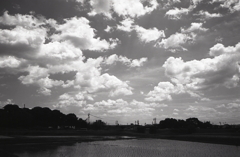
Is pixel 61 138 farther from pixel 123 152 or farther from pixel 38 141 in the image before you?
pixel 123 152

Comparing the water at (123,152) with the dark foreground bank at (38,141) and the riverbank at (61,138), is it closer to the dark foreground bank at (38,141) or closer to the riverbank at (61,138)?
the dark foreground bank at (38,141)

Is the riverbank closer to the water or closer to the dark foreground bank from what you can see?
the dark foreground bank

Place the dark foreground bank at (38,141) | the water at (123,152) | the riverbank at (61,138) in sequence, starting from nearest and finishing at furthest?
A: the water at (123,152) → the dark foreground bank at (38,141) → the riverbank at (61,138)

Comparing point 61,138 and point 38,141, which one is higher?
point 38,141

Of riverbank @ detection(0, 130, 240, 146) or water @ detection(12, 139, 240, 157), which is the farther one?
riverbank @ detection(0, 130, 240, 146)

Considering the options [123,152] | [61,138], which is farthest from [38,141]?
[123,152]

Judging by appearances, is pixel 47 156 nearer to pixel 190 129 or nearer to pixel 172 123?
pixel 190 129

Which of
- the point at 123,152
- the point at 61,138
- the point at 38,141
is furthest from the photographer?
the point at 61,138

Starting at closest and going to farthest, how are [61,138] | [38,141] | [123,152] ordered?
[123,152]
[38,141]
[61,138]

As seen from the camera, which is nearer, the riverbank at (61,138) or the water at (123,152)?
the water at (123,152)

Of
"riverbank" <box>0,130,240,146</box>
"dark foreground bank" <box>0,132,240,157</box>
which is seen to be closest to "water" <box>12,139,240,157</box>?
"dark foreground bank" <box>0,132,240,157</box>

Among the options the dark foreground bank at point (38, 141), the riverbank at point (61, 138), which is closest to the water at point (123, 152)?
the dark foreground bank at point (38, 141)

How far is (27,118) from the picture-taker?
10594 centimetres

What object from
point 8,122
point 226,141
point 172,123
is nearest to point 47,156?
point 226,141
